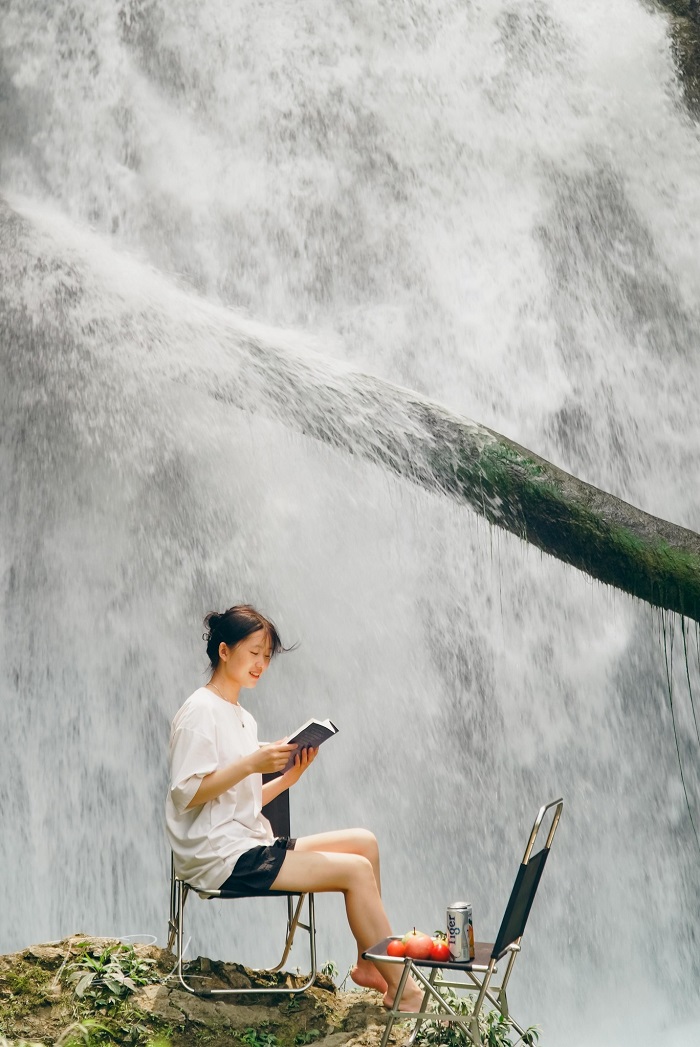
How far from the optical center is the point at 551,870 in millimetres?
7590

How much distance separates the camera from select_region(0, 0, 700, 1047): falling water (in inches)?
293

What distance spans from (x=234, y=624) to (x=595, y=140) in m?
6.35

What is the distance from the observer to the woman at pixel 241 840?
130 inches

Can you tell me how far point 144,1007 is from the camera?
3.28 meters

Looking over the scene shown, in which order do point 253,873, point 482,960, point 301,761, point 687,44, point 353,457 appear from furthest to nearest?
point 353,457
point 687,44
point 301,761
point 253,873
point 482,960

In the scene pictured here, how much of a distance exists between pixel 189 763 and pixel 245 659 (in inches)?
17.4

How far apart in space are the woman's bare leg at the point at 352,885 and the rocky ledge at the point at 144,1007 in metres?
0.22

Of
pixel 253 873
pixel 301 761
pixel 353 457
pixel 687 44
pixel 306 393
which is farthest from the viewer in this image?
pixel 353 457

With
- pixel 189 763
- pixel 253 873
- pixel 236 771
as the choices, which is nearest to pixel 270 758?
pixel 236 771

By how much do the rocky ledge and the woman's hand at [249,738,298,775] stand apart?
0.78 m

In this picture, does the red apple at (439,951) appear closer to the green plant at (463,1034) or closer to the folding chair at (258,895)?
the green plant at (463,1034)

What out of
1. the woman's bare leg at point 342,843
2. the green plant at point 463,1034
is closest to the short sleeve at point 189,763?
the woman's bare leg at point 342,843

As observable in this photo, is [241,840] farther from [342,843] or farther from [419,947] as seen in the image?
[419,947]

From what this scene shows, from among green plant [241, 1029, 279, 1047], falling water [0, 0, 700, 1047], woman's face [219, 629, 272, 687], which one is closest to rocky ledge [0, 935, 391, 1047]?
green plant [241, 1029, 279, 1047]
